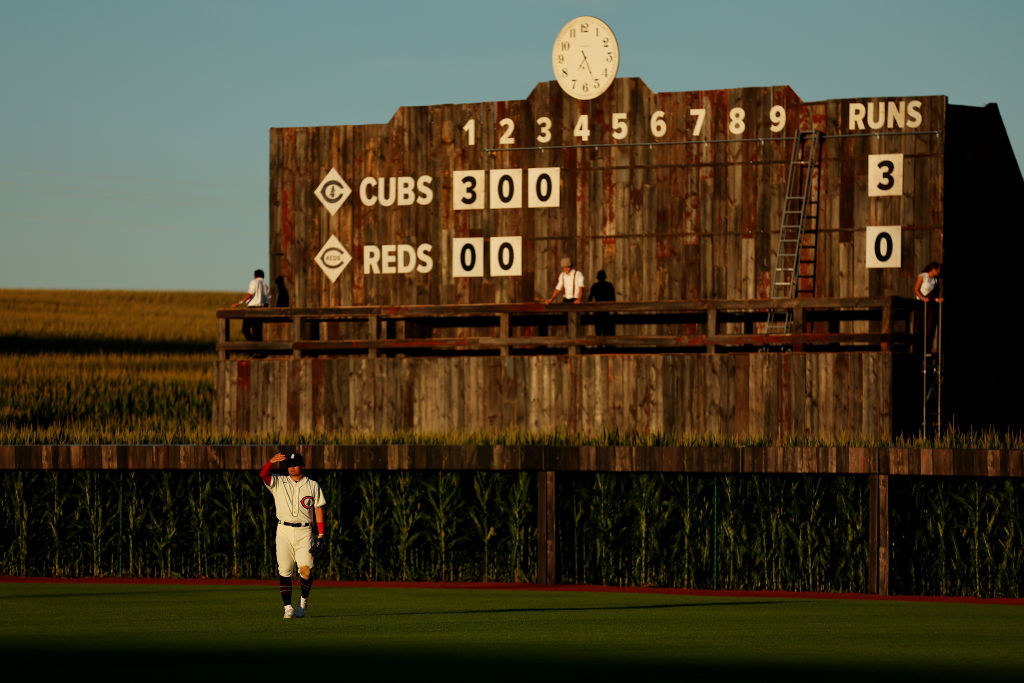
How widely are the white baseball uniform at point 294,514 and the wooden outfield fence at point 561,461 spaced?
18.4 feet

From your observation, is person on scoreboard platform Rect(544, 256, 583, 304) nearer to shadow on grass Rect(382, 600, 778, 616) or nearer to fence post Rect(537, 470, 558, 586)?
fence post Rect(537, 470, 558, 586)

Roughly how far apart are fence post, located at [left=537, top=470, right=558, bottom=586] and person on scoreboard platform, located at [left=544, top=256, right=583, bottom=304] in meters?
4.78

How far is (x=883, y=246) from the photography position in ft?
86.1

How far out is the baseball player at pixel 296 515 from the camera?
16.9m

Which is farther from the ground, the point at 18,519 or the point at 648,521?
the point at 648,521

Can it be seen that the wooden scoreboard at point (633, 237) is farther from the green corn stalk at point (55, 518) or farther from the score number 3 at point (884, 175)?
the green corn stalk at point (55, 518)

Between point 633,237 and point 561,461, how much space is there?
6603mm

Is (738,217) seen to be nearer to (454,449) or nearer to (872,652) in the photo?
(454,449)

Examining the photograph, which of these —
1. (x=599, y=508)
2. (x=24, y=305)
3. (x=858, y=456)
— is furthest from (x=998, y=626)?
(x=24, y=305)

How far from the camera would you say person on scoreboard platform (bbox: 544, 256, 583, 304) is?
1042 inches

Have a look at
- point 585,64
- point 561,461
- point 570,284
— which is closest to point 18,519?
point 561,461

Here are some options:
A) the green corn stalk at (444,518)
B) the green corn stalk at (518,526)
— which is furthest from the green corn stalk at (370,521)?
the green corn stalk at (518,526)

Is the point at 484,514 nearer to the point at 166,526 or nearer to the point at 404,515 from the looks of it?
the point at 404,515

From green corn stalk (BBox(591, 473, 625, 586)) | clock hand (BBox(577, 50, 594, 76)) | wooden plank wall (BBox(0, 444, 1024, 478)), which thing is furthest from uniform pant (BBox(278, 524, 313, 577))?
clock hand (BBox(577, 50, 594, 76))
